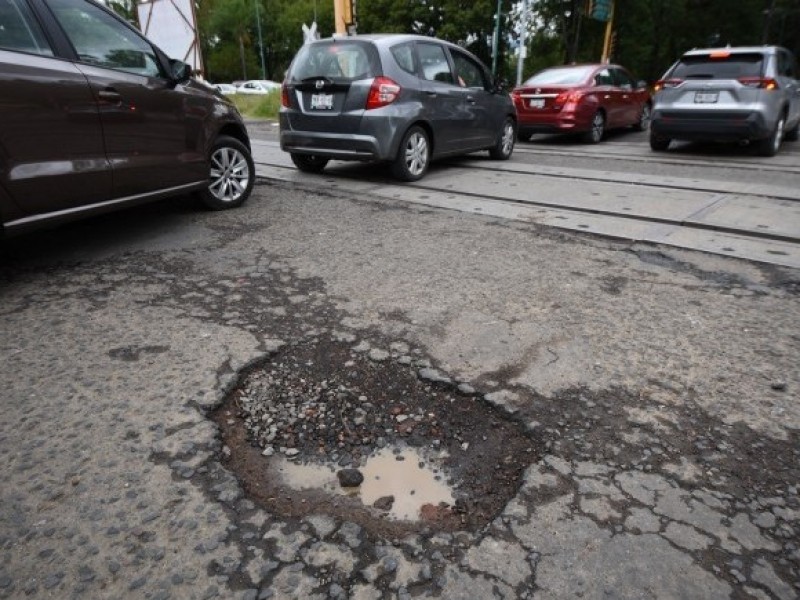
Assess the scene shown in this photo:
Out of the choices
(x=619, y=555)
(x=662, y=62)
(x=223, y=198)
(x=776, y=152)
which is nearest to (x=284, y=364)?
(x=619, y=555)

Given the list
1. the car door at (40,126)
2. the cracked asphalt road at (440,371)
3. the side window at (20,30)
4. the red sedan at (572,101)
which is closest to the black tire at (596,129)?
the red sedan at (572,101)

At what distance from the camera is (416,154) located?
293 inches

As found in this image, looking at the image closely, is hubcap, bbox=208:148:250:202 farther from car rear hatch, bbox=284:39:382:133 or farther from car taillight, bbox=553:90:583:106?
car taillight, bbox=553:90:583:106

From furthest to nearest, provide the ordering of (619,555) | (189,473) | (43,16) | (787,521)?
(43,16), (189,473), (787,521), (619,555)

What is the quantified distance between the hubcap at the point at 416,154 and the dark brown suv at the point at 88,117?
2727mm

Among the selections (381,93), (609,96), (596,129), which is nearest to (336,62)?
(381,93)

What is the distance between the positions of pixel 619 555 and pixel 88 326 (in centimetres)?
300

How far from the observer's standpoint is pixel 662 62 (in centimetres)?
3822

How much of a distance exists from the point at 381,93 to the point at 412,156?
0.97 metres

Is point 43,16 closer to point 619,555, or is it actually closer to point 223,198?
point 223,198

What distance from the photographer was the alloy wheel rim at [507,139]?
30.7 feet

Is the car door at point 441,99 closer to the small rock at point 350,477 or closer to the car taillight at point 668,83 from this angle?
the car taillight at point 668,83

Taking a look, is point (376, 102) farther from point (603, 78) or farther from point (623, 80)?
point (623, 80)

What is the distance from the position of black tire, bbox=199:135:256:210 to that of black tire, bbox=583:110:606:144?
8.19 meters
